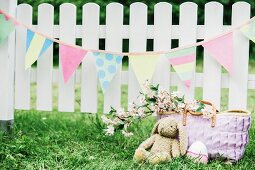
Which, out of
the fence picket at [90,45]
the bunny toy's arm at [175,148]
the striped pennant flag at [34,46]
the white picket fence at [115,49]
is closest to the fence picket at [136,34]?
the white picket fence at [115,49]

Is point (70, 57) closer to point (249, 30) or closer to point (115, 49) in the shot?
point (115, 49)

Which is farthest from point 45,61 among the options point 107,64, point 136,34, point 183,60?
point 183,60

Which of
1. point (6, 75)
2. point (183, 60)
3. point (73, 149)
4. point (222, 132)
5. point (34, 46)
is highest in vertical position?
point (34, 46)

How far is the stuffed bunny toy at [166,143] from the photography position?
317cm

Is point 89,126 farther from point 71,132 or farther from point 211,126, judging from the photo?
point 211,126

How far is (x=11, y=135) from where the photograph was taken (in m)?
3.86

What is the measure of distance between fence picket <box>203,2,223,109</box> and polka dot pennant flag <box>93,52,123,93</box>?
609 mm

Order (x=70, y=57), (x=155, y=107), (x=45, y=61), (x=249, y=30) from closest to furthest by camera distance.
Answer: (x=155, y=107) → (x=249, y=30) → (x=70, y=57) → (x=45, y=61)

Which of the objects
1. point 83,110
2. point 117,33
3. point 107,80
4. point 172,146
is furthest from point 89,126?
point 172,146

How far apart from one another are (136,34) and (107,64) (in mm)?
309

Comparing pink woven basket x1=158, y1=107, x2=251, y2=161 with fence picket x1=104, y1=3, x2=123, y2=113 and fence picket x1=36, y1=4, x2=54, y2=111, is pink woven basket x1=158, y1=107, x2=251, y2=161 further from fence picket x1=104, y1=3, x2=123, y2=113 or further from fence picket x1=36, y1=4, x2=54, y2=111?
fence picket x1=36, y1=4, x2=54, y2=111

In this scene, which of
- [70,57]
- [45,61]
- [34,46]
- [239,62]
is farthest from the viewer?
[45,61]

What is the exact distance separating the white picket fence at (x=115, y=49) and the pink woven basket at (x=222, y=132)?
492 mm

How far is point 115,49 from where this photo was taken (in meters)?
3.94
